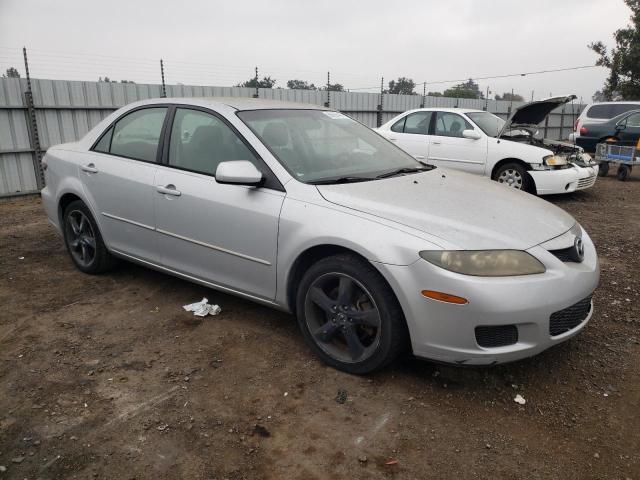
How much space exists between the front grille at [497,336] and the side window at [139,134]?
106 inches

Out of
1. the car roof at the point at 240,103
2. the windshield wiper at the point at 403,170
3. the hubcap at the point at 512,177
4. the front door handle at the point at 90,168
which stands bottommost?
the hubcap at the point at 512,177

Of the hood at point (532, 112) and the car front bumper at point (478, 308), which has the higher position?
the hood at point (532, 112)

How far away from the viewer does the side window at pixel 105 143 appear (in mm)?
4328

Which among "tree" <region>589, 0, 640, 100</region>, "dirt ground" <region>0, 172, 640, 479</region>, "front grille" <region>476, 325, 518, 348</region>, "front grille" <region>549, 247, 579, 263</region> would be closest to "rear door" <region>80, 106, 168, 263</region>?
"dirt ground" <region>0, 172, 640, 479</region>

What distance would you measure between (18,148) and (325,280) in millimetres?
8392

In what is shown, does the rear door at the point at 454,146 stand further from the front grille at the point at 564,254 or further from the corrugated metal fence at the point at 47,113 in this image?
the front grille at the point at 564,254

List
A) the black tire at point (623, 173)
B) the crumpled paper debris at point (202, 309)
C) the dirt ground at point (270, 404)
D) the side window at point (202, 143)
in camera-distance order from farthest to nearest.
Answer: the black tire at point (623, 173)
the crumpled paper debris at point (202, 309)
the side window at point (202, 143)
the dirt ground at point (270, 404)

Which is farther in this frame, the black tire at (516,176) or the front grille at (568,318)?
the black tire at (516,176)

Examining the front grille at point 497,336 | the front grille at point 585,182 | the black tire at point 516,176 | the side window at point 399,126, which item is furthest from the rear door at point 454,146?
the front grille at point 497,336

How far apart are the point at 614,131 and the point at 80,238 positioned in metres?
12.4

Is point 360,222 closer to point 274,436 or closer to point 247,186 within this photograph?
point 247,186

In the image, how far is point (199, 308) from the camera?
3.91m

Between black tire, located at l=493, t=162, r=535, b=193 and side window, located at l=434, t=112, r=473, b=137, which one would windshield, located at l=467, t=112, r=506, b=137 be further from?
black tire, located at l=493, t=162, r=535, b=193

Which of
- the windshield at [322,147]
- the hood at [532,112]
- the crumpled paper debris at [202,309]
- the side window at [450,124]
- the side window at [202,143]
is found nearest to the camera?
the windshield at [322,147]
